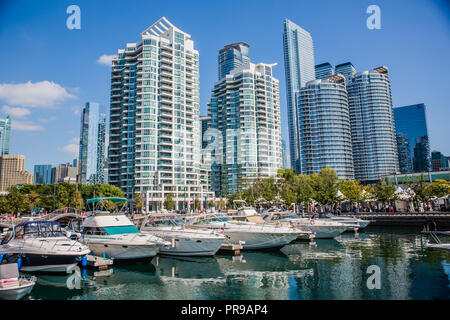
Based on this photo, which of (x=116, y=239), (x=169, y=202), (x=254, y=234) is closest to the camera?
(x=116, y=239)

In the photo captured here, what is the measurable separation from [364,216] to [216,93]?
364 ft

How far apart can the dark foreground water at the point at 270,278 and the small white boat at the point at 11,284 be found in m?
2.72

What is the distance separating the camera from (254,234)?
2733 cm

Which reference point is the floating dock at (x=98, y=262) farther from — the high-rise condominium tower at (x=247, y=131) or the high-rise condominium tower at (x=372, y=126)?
the high-rise condominium tower at (x=372, y=126)

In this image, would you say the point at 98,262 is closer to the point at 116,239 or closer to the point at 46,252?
the point at 116,239

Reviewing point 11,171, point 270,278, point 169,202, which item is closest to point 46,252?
point 270,278

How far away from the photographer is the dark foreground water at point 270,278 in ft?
49.4

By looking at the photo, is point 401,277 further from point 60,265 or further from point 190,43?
point 190,43

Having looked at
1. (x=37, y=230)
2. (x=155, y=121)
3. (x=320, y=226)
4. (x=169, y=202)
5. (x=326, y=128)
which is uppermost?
(x=326, y=128)

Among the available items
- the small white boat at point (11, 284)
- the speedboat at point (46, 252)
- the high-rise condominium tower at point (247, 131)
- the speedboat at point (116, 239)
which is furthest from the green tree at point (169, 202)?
the small white boat at point (11, 284)

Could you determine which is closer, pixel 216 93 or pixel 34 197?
pixel 34 197

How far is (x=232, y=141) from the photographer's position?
421 ft

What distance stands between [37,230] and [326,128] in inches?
6158
